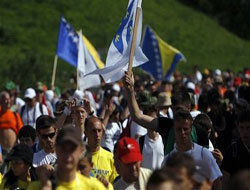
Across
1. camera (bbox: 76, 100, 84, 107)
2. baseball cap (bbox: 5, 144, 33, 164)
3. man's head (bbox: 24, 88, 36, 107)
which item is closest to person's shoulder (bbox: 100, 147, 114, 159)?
camera (bbox: 76, 100, 84, 107)

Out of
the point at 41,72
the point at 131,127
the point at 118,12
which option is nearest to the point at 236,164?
the point at 131,127

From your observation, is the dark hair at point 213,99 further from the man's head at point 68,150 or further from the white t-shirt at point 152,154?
the man's head at point 68,150

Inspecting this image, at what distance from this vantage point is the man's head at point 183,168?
5172 mm

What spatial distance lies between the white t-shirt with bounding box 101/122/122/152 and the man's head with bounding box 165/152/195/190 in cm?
606

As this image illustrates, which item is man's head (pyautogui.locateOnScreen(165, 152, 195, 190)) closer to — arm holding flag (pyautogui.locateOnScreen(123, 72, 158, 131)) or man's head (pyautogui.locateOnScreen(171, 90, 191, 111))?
arm holding flag (pyautogui.locateOnScreen(123, 72, 158, 131))

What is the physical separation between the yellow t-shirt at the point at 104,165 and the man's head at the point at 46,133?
58 centimetres

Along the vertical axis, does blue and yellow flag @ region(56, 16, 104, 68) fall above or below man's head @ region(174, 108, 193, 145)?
above

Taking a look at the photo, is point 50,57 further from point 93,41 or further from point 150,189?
point 150,189

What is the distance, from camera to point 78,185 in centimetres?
553

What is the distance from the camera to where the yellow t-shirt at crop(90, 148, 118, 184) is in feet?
24.4

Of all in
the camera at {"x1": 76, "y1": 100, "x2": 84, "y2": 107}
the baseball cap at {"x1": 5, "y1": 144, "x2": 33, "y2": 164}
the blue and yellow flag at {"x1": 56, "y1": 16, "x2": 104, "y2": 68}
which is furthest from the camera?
the blue and yellow flag at {"x1": 56, "y1": 16, "x2": 104, "y2": 68}

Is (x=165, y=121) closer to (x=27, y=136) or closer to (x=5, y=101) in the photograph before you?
(x=27, y=136)

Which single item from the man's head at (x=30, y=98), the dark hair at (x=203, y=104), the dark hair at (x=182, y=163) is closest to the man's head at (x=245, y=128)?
the dark hair at (x=182, y=163)

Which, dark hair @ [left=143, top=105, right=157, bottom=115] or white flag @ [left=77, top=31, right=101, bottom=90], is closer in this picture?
dark hair @ [left=143, top=105, right=157, bottom=115]
